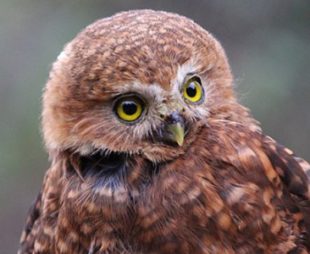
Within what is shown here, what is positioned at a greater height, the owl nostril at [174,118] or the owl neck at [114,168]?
the owl nostril at [174,118]

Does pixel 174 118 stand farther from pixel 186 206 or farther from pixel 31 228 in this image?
pixel 31 228

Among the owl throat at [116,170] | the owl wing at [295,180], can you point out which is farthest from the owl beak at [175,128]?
the owl wing at [295,180]

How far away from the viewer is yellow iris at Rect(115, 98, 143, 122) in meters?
2.83

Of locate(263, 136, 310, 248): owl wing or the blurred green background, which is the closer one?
locate(263, 136, 310, 248): owl wing

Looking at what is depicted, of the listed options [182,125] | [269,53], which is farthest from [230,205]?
[269,53]

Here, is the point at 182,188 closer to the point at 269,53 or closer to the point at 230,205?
the point at 230,205

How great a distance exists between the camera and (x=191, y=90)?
9.45ft

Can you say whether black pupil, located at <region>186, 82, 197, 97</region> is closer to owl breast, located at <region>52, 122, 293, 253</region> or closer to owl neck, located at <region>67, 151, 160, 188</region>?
owl breast, located at <region>52, 122, 293, 253</region>

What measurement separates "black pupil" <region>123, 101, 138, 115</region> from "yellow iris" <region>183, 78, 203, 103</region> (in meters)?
0.13

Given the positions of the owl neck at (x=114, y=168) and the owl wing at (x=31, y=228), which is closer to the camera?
the owl neck at (x=114, y=168)

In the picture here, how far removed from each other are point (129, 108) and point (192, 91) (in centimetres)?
18

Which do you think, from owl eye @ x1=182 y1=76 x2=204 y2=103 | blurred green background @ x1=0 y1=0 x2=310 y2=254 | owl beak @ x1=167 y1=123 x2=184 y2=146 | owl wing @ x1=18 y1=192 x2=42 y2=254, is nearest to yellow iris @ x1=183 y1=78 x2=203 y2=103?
owl eye @ x1=182 y1=76 x2=204 y2=103

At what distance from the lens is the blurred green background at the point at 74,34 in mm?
5488

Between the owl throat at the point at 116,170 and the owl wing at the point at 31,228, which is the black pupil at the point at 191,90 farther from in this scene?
the owl wing at the point at 31,228
